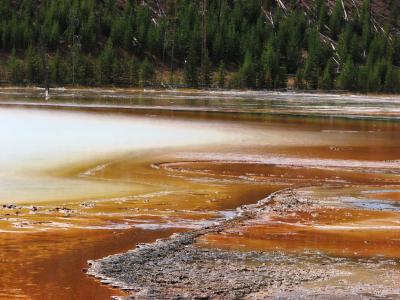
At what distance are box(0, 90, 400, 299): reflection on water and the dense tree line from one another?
97.4 metres

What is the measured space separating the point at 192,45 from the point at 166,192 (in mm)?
136188

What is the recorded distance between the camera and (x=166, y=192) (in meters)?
19.7

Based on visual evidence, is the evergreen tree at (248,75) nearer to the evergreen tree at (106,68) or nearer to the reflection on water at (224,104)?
the evergreen tree at (106,68)

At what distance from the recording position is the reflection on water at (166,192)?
12.8 metres

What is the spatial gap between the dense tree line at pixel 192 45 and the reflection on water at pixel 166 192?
9736cm

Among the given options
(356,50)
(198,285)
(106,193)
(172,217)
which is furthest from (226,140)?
(356,50)

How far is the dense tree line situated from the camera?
453 ft

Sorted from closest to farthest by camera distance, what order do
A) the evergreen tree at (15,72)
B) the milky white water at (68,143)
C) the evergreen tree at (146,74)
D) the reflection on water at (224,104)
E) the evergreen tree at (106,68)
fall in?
the milky white water at (68,143) → the reflection on water at (224,104) → the evergreen tree at (15,72) → the evergreen tree at (106,68) → the evergreen tree at (146,74)

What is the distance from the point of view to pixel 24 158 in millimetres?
25641

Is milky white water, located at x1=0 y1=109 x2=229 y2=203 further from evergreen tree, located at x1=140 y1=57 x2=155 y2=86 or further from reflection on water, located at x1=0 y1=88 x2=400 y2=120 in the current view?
evergreen tree, located at x1=140 y1=57 x2=155 y2=86

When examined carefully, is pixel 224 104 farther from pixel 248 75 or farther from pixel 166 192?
pixel 248 75

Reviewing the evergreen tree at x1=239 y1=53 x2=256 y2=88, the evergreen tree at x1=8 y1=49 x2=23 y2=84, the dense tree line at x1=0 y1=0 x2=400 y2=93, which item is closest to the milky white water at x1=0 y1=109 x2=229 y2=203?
the evergreen tree at x1=8 y1=49 x2=23 y2=84

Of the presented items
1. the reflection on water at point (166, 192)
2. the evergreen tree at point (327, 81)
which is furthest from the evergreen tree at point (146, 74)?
the reflection on water at point (166, 192)

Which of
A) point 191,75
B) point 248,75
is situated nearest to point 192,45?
point 191,75
